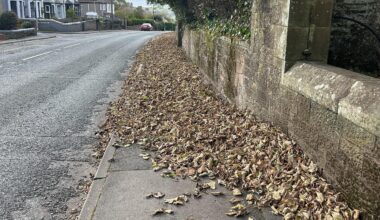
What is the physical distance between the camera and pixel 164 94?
905cm

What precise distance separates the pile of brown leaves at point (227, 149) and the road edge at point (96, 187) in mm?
591

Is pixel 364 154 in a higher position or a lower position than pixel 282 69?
lower

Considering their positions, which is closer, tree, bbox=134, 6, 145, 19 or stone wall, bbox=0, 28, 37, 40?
stone wall, bbox=0, 28, 37, 40

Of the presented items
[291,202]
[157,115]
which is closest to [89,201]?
[291,202]

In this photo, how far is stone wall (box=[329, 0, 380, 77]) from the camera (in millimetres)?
5789

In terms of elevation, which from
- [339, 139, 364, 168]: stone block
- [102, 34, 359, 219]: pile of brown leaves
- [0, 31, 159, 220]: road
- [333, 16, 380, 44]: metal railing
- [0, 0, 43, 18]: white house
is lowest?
[0, 31, 159, 220]: road

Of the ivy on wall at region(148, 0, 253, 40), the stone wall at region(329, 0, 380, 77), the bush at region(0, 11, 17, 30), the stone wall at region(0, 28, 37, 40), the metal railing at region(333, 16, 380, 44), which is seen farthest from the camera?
the bush at region(0, 11, 17, 30)

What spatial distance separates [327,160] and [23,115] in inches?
237

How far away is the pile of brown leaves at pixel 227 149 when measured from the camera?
3768mm

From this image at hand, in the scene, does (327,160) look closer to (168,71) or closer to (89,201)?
(89,201)

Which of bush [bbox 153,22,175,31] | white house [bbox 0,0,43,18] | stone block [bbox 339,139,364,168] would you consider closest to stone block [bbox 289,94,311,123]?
stone block [bbox 339,139,364,168]

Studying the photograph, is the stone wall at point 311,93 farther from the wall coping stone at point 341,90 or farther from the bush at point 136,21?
the bush at point 136,21

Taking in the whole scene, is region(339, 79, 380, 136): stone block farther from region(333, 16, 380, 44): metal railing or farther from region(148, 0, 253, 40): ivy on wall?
region(148, 0, 253, 40): ivy on wall

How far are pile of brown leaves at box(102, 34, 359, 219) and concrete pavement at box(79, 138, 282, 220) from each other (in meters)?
0.24
